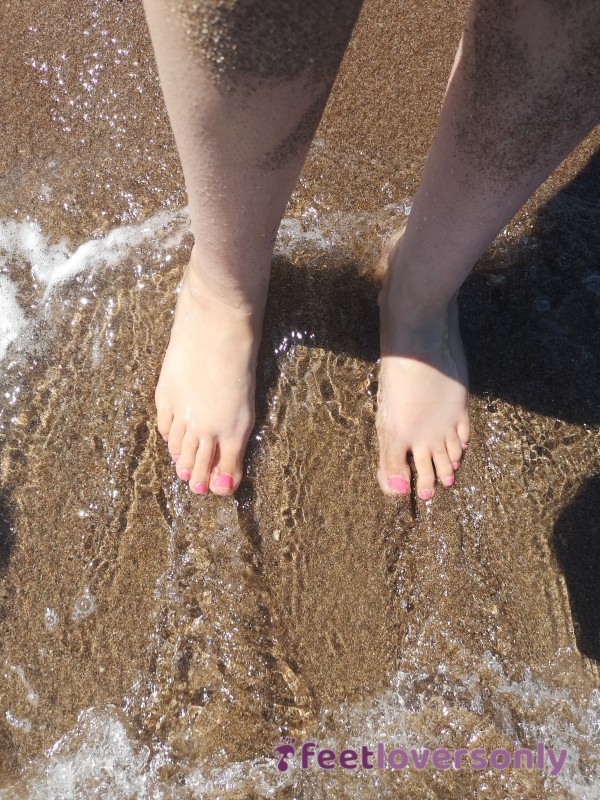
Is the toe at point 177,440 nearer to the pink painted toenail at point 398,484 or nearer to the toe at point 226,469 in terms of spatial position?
the toe at point 226,469

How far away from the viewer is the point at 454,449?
1521 millimetres

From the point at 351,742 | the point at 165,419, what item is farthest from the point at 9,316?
the point at 351,742

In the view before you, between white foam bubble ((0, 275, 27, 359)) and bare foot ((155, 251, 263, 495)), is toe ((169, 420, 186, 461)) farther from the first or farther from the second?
white foam bubble ((0, 275, 27, 359))

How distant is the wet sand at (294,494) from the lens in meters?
1.29

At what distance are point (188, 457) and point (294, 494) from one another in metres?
0.26

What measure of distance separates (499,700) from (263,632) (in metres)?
0.52

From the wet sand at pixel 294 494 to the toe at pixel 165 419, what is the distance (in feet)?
0.13

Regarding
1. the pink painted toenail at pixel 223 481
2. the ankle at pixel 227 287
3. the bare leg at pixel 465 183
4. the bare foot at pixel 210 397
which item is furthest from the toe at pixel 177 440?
the bare leg at pixel 465 183

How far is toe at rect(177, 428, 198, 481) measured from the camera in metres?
1.44

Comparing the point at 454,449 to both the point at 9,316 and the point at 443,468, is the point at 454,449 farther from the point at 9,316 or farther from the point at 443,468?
the point at 9,316

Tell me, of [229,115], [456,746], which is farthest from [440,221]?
[456,746]

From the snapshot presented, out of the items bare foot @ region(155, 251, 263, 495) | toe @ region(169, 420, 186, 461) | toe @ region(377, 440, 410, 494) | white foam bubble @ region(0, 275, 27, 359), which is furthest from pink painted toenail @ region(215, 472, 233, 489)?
white foam bubble @ region(0, 275, 27, 359)

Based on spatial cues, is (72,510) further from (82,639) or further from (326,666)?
(326,666)

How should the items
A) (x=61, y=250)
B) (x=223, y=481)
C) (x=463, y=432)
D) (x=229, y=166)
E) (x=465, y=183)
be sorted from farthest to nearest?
(x=61, y=250)
(x=463, y=432)
(x=223, y=481)
(x=465, y=183)
(x=229, y=166)
